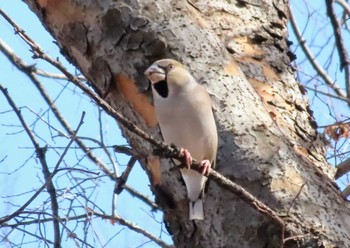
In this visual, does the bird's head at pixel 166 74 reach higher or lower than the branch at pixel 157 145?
higher

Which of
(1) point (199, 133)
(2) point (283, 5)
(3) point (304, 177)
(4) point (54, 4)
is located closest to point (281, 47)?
(2) point (283, 5)

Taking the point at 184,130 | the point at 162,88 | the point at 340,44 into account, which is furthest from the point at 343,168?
the point at 340,44

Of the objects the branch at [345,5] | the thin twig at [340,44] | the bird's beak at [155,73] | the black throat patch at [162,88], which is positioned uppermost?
the branch at [345,5]

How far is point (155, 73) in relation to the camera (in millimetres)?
2854

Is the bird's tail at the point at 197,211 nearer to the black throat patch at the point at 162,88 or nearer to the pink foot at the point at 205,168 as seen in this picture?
the pink foot at the point at 205,168

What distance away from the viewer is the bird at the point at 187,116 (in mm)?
2713

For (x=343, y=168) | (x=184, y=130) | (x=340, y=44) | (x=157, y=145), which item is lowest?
(x=157, y=145)

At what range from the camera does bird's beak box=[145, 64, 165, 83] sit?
111 inches

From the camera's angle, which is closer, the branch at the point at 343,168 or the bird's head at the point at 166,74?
the bird's head at the point at 166,74

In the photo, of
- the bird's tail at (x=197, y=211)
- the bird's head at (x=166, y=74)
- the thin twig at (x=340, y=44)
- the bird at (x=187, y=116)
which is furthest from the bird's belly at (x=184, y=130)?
the thin twig at (x=340, y=44)

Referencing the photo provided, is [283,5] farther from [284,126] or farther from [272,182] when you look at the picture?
[272,182]

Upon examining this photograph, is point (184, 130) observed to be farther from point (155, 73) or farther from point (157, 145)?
point (157, 145)

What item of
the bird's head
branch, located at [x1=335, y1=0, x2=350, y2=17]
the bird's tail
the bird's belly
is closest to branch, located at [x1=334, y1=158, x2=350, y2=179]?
the bird's belly

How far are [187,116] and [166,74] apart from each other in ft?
0.98
